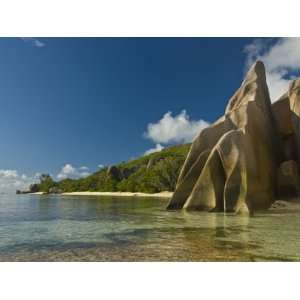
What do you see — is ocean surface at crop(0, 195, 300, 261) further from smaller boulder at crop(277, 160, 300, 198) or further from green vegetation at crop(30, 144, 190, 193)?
green vegetation at crop(30, 144, 190, 193)

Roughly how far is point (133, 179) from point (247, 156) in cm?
6406

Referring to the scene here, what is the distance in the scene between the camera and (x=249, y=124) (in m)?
21.2

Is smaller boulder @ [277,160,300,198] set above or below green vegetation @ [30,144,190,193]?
below

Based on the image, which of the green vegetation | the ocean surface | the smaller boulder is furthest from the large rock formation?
the green vegetation

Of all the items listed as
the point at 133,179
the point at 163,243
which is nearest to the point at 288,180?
the point at 163,243

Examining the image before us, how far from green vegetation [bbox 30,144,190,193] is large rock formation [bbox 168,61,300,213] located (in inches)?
1655

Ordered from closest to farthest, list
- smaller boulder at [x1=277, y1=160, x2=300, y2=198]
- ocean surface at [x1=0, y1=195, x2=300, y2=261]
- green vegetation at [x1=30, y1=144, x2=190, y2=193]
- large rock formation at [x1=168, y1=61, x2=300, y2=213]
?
1. ocean surface at [x1=0, y1=195, x2=300, y2=261]
2. large rock formation at [x1=168, y1=61, x2=300, y2=213]
3. smaller boulder at [x1=277, y1=160, x2=300, y2=198]
4. green vegetation at [x1=30, y1=144, x2=190, y2=193]

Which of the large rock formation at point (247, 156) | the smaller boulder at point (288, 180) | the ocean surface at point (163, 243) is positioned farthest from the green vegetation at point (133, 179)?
the ocean surface at point (163, 243)

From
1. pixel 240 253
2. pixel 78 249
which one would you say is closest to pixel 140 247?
pixel 78 249

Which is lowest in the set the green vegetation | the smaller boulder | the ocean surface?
the ocean surface

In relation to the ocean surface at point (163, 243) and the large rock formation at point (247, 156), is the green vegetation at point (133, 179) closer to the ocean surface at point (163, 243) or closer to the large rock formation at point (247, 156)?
the large rock formation at point (247, 156)

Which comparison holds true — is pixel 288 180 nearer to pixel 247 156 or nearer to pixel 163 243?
pixel 247 156

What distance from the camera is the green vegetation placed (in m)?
67.8

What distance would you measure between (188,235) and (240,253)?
3.17 metres
